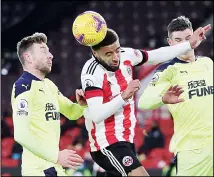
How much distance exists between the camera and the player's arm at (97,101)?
4.57 m

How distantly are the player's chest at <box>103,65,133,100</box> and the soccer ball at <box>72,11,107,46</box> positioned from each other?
0.86 feet

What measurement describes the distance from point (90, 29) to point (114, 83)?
422 millimetres

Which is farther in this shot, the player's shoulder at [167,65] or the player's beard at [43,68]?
the player's shoulder at [167,65]

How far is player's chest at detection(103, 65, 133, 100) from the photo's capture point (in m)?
4.77

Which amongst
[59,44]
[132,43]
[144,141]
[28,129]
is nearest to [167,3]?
[132,43]

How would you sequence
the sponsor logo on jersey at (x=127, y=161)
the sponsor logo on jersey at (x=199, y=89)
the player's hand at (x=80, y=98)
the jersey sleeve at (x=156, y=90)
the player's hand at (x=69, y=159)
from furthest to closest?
1. the sponsor logo on jersey at (x=199, y=89)
2. the jersey sleeve at (x=156, y=90)
3. the player's hand at (x=80, y=98)
4. the sponsor logo on jersey at (x=127, y=161)
5. the player's hand at (x=69, y=159)

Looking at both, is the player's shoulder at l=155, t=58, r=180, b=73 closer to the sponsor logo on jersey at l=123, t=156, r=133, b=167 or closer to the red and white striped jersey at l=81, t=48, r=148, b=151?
the red and white striped jersey at l=81, t=48, r=148, b=151

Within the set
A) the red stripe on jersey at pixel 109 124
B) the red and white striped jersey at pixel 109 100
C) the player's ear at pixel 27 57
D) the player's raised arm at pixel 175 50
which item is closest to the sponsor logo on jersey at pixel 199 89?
the player's raised arm at pixel 175 50

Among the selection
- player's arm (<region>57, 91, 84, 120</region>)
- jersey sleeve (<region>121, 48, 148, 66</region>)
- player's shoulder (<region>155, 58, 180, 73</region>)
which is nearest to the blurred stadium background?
player's shoulder (<region>155, 58, 180, 73</region>)

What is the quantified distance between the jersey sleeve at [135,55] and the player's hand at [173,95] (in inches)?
14.3

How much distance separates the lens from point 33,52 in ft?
16.7

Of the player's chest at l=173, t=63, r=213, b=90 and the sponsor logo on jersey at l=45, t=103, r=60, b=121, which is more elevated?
the player's chest at l=173, t=63, r=213, b=90

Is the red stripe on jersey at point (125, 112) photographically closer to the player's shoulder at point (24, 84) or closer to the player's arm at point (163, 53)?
the player's arm at point (163, 53)

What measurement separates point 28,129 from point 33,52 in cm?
77
